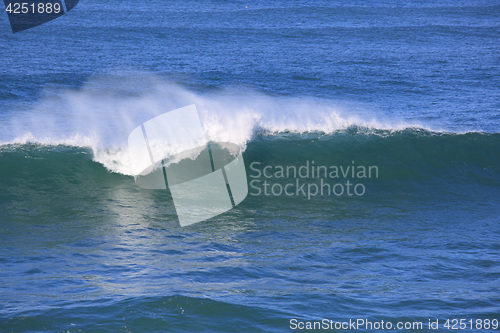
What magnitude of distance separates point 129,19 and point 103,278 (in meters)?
29.2

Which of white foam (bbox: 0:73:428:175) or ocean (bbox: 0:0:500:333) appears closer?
ocean (bbox: 0:0:500:333)

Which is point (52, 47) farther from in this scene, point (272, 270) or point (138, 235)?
point (272, 270)

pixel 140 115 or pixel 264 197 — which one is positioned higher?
pixel 140 115

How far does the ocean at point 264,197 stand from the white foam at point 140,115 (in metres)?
0.08

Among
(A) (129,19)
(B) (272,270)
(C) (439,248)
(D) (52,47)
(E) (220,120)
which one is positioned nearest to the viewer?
(B) (272,270)

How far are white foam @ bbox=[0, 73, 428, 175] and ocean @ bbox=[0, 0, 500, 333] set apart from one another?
8cm

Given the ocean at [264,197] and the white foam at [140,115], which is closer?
the ocean at [264,197]

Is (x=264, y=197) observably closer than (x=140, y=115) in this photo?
Yes

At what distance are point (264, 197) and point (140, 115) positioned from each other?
6.90 metres

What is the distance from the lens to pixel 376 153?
11.1 m

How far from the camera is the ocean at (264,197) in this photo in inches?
195

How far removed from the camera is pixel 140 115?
14.6m

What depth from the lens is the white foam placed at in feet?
36.0

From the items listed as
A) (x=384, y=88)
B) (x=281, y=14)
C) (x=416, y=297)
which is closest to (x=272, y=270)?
(x=416, y=297)
